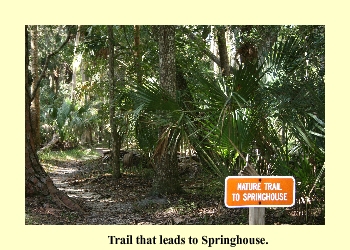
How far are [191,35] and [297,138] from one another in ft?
19.5

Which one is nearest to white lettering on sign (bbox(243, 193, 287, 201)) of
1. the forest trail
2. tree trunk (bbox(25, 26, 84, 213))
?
the forest trail

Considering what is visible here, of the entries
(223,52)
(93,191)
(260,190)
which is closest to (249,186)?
(260,190)

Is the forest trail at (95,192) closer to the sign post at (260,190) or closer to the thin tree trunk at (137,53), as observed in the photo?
the thin tree trunk at (137,53)

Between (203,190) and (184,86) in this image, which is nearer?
(203,190)

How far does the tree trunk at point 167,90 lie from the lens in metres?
7.57

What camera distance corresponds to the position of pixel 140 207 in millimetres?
7543

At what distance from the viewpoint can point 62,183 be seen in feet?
34.2

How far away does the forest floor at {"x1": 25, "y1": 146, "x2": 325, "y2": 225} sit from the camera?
6.24 metres

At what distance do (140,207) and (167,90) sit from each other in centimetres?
204

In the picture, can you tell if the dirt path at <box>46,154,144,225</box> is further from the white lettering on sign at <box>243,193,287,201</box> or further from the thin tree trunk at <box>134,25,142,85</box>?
the white lettering on sign at <box>243,193,287,201</box>

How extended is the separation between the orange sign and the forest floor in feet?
4.82

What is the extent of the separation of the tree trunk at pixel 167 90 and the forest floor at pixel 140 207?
0.72 feet

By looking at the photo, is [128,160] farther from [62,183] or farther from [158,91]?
[158,91]
